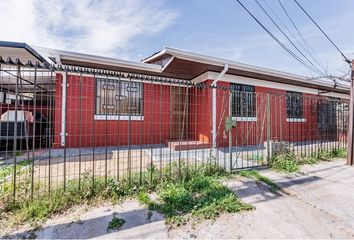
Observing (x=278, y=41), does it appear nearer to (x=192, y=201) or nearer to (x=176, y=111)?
(x=176, y=111)

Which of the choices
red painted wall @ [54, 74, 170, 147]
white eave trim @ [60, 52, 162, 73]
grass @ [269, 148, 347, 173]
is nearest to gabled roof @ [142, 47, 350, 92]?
white eave trim @ [60, 52, 162, 73]

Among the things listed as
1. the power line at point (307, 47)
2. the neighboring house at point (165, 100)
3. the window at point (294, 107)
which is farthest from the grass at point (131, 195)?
the window at point (294, 107)

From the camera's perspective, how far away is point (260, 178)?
428 centimetres

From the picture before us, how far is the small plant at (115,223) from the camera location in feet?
8.22

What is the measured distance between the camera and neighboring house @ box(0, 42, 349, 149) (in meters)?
6.46

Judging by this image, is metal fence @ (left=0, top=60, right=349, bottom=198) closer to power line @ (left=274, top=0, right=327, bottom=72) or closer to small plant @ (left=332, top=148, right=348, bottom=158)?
small plant @ (left=332, top=148, right=348, bottom=158)

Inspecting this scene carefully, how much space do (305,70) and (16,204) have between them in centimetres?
1293

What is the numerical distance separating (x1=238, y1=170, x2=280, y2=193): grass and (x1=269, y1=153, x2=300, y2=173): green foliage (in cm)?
81

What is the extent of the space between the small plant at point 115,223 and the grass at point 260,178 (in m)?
2.73

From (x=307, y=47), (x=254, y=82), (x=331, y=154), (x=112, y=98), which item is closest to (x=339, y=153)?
(x=331, y=154)

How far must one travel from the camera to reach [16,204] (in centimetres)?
278

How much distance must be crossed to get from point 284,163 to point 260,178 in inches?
53.9

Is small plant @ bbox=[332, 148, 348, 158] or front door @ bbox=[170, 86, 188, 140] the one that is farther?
front door @ bbox=[170, 86, 188, 140]

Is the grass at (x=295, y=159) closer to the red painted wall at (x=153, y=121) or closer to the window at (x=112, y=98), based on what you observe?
the red painted wall at (x=153, y=121)
